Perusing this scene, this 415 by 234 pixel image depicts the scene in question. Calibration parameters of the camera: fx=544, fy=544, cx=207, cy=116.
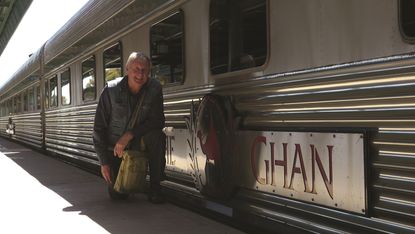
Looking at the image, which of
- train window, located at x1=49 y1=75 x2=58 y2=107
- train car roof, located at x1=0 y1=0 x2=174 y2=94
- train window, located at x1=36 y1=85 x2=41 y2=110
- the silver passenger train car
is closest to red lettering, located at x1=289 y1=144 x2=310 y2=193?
the silver passenger train car

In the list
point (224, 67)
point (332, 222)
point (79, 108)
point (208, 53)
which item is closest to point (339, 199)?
point (332, 222)

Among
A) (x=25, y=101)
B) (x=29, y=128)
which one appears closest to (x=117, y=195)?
(x=29, y=128)

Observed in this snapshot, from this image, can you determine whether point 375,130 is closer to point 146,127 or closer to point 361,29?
point 361,29

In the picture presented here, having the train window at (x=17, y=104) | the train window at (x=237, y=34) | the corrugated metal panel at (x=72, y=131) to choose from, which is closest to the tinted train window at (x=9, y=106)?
the train window at (x=17, y=104)

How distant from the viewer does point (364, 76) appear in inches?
101

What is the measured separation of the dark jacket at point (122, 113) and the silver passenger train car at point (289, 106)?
0.17 meters

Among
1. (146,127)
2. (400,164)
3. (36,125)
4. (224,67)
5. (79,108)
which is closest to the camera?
(400,164)

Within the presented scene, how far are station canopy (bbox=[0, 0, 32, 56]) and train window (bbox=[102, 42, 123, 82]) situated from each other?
11644mm

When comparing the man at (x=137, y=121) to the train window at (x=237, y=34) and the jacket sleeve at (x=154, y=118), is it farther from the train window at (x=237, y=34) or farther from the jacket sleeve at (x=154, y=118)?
the train window at (x=237, y=34)

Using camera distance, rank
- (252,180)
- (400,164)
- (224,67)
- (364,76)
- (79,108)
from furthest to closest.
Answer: (79,108)
(224,67)
(252,180)
(364,76)
(400,164)

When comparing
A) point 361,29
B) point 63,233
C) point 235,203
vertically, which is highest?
point 361,29

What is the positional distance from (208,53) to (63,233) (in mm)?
1712

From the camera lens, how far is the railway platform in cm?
409

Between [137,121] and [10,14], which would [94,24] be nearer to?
[137,121]
